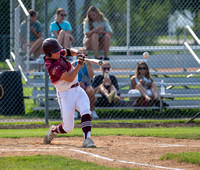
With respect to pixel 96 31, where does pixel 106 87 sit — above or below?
below

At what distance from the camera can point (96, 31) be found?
11.4 m

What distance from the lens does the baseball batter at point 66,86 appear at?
6375mm

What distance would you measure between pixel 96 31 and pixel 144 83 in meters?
1.89

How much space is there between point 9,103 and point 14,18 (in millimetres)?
2360

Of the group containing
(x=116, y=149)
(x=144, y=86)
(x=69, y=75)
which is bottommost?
(x=116, y=149)

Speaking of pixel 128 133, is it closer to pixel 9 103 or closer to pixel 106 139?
pixel 106 139

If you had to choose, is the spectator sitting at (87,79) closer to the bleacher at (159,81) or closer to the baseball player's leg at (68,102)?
the bleacher at (159,81)

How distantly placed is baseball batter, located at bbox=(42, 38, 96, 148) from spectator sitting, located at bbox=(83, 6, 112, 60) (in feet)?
15.0

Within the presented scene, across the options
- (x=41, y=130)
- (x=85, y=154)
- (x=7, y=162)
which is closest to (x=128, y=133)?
(x=41, y=130)

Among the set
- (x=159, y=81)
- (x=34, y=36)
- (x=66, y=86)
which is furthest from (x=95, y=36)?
(x=66, y=86)

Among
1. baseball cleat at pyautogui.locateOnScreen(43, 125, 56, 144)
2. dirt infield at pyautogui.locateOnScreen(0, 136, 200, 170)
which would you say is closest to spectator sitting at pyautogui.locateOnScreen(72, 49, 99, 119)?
dirt infield at pyautogui.locateOnScreen(0, 136, 200, 170)

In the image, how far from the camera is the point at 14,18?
1173cm

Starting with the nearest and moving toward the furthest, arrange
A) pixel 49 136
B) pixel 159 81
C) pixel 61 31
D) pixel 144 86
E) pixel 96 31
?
pixel 49 136 → pixel 61 31 → pixel 144 86 → pixel 96 31 → pixel 159 81

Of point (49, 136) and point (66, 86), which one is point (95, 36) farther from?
point (66, 86)
